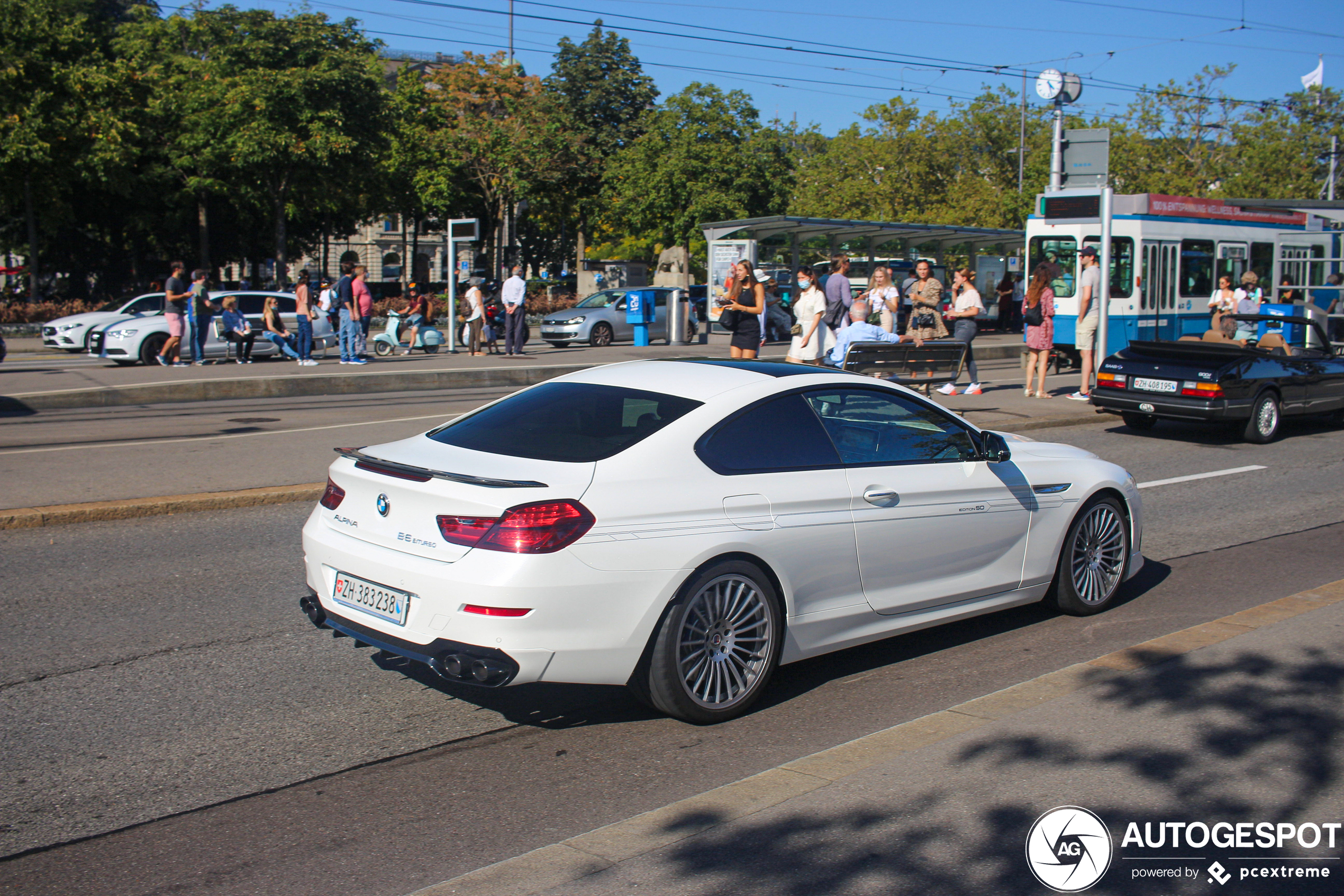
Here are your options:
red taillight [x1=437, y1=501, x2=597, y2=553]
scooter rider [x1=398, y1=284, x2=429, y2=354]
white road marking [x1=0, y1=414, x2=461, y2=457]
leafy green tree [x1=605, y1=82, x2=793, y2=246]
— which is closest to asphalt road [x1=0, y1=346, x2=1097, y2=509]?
white road marking [x1=0, y1=414, x2=461, y2=457]

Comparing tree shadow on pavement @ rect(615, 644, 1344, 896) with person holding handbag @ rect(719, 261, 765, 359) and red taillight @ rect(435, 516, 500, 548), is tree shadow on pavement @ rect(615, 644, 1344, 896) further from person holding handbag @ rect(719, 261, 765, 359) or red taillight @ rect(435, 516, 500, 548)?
person holding handbag @ rect(719, 261, 765, 359)

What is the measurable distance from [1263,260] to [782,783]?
22.8 m

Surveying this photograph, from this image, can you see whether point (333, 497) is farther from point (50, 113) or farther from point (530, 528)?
point (50, 113)

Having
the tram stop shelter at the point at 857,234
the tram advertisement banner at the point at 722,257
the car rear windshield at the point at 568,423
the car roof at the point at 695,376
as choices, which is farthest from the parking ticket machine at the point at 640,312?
the car rear windshield at the point at 568,423

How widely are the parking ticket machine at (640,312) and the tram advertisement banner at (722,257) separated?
1534 millimetres

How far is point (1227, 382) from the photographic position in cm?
1263

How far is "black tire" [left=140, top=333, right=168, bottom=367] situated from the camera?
2016 centimetres

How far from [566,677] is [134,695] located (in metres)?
1.98

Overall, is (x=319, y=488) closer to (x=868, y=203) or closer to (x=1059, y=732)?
(x=1059, y=732)

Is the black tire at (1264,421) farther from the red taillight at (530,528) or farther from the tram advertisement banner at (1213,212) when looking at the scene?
the red taillight at (530,528)

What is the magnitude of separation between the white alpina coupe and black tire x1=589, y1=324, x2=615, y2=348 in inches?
883

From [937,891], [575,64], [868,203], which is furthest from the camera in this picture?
[575,64]

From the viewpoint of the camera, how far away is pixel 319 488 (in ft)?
29.3

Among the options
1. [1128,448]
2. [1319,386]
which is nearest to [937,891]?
[1128,448]
